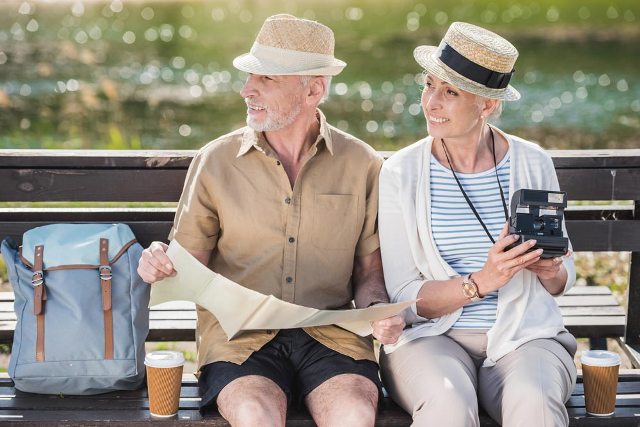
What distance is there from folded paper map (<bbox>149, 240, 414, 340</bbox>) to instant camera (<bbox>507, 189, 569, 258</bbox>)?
0.38m

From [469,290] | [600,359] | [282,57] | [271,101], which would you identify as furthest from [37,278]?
[600,359]

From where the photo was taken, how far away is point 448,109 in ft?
10.9

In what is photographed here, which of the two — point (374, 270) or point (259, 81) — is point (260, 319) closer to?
point (374, 270)

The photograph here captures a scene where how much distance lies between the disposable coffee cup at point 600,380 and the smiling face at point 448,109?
771 millimetres

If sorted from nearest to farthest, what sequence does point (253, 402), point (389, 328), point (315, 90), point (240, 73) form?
1. point (253, 402)
2. point (389, 328)
3. point (315, 90)
4. point (240, 73)

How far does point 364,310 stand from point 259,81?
31.3 inches

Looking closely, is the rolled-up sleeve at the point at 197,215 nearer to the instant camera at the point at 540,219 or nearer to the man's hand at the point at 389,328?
the man's hand at the point at 389,328

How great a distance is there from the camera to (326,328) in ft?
10.8

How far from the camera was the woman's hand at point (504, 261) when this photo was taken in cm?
301

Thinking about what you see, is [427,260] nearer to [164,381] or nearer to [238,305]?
[238,305]

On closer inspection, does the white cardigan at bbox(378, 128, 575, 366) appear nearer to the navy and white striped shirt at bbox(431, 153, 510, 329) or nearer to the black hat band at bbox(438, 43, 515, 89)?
the navy and white striped shirt at bbox(431, 153, 510, 329)

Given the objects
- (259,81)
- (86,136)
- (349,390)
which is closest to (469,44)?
(259,81)

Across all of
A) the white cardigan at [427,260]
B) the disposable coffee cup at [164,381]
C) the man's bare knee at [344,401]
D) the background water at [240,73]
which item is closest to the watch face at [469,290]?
the white cardigan at [427,260]

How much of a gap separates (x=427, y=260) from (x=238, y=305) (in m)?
0.59
